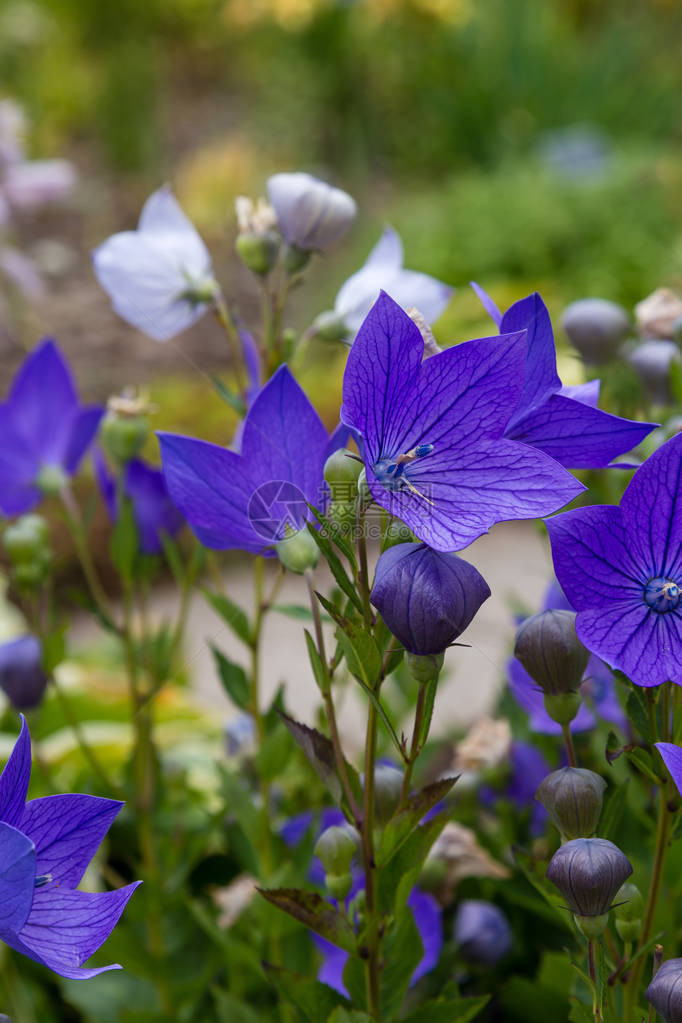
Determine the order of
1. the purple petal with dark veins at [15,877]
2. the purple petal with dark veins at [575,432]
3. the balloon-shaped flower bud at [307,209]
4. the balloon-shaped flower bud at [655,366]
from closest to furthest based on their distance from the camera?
the purple petal with dark veins at [15,877] → the purple petal with dark veins at [575,432] → the balloon-shaped flower bud at [307,209] → the balloon-shaped flower bud at [655,366]

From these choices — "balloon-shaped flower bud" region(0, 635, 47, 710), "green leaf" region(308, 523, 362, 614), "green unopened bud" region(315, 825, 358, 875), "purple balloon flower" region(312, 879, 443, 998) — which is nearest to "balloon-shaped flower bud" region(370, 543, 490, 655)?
"green leaf" region(308, 523, 362, 614)

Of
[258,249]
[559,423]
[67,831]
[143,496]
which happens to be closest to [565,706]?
[559,423]

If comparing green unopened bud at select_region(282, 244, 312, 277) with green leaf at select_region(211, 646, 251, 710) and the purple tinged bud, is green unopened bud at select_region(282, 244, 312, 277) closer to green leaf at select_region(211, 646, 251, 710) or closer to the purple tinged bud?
green leaf at select_region(211, 646, 251, 710)

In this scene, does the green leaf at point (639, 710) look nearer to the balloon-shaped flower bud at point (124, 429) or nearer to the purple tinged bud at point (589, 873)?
the purple tinged bud at point (589, 873)

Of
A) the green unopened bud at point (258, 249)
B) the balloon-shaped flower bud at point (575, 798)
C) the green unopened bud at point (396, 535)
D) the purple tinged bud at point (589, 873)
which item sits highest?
the green unopened bud at point (258, 249)

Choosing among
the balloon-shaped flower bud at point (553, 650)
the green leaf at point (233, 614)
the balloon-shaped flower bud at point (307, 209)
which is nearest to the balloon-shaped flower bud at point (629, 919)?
the balloon-shaped flower bud at point (553, 650)

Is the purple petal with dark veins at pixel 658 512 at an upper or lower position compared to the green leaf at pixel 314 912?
upper
